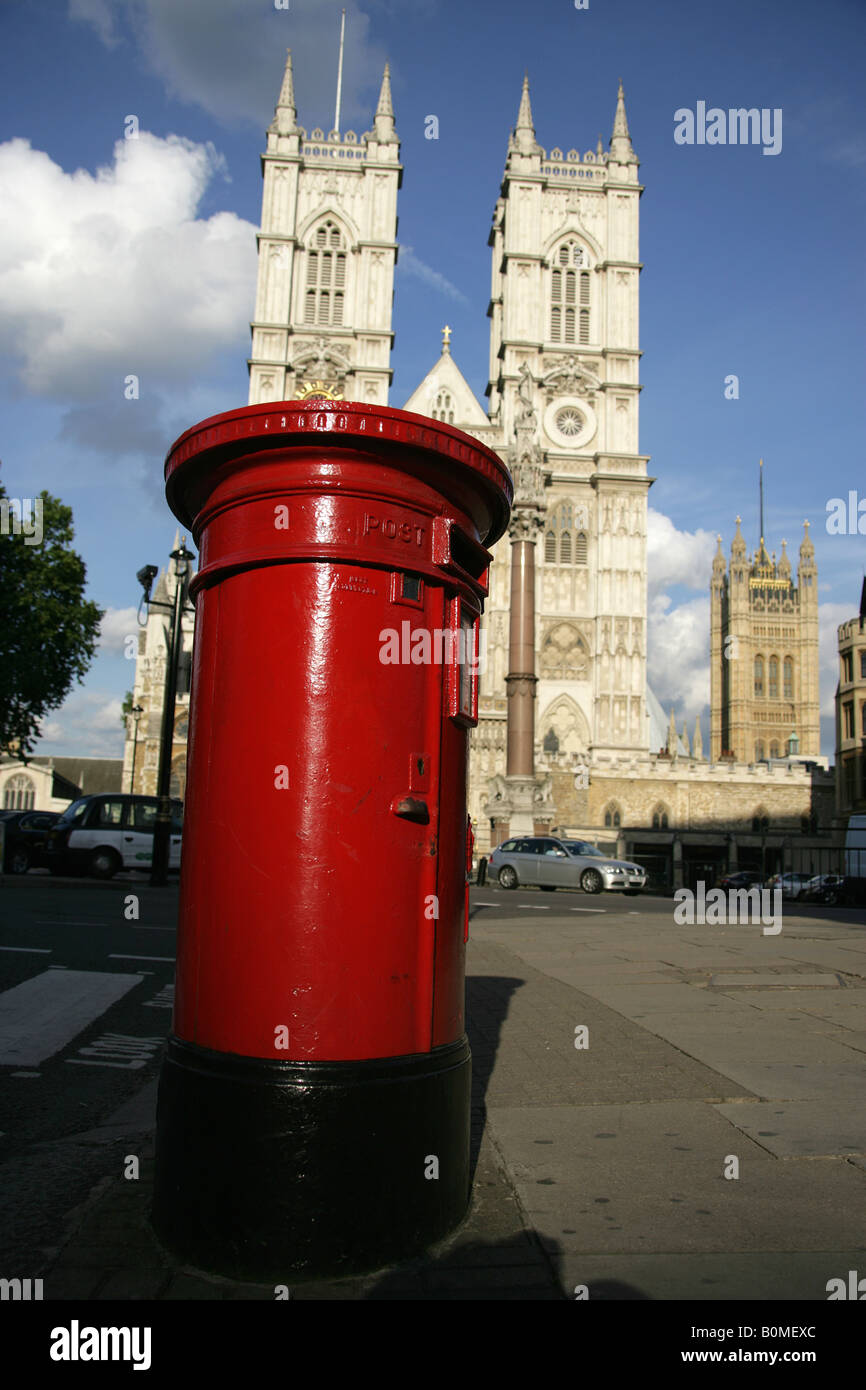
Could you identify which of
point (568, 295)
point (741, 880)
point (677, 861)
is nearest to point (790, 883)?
point (741, 880)

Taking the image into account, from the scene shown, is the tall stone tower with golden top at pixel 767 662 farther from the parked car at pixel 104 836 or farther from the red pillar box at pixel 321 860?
the red pillar box at pixel 321 860

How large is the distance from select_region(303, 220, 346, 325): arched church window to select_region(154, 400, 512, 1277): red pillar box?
52048mm

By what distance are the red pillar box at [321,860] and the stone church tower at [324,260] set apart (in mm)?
48638

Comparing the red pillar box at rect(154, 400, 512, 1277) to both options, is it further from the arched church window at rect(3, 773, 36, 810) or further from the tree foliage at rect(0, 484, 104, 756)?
the arched church window at rect(3, 773, 36, 810)

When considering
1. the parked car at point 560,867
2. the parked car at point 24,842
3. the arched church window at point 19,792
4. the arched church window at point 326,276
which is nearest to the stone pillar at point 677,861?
the parked car at point 560,867

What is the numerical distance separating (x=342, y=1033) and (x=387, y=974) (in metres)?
0.20

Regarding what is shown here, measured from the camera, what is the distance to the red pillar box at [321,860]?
262 centimetres

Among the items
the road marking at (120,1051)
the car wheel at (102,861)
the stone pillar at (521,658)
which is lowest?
the road marking at (120,1051)

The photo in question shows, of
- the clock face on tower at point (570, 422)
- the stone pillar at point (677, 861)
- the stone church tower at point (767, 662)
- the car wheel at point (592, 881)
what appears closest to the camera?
the car wheel at point (592, 881)

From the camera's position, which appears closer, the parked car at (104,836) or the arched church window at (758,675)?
the parked car at (104,836)

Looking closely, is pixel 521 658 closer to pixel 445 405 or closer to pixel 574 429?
pixel 574 429

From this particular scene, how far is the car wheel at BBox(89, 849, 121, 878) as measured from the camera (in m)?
19.0

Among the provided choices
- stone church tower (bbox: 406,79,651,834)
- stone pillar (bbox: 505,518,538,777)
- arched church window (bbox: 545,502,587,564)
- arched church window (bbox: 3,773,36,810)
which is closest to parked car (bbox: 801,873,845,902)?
stone pillar (bbox: 505,518,538,777)

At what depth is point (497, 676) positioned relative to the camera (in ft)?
167
